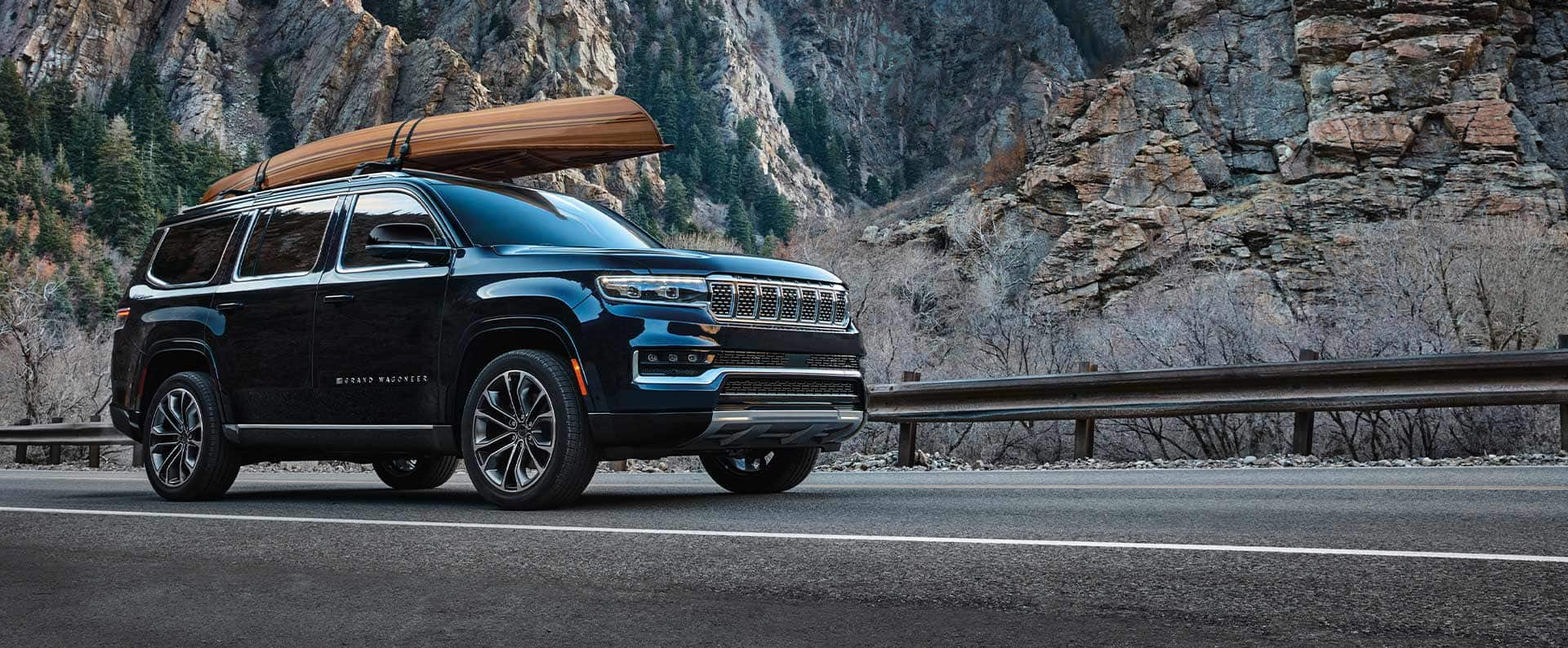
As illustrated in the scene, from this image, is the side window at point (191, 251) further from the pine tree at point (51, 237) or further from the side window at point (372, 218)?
the pine tree at point (51, 237)

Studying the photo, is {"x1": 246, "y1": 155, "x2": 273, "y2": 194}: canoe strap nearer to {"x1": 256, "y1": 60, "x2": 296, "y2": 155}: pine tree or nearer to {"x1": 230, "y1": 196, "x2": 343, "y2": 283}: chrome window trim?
{"x1": 230, "y1": 196, "x2": 343, "y2": 283}: chrome window trim

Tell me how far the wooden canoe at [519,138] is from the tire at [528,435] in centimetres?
293

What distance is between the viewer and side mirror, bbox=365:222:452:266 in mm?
7863

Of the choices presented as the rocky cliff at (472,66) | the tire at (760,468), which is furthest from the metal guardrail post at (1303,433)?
the rocky cliff at (472,66)

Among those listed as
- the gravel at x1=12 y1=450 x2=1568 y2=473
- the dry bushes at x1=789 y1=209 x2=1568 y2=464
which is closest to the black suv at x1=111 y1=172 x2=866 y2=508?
the gravel at x1=12 y1=450 x2=1568 y2=473

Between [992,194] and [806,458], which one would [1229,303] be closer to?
[806,458]

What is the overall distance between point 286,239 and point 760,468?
354 centimetres

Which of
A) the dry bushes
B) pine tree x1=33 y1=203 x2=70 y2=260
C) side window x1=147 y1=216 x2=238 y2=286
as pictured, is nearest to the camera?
side window x1=147 y1=216 x2=238 y2=286

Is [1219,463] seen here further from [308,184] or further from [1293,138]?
[1293,138]

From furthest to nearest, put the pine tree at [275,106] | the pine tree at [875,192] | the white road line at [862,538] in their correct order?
the pine tree at [875,192]
the pine tree at [275,106]
the white road line at [862,538]

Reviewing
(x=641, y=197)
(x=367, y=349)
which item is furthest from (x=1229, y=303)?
(x=641, y=197)

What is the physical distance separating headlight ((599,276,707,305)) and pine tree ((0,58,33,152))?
15034 cm

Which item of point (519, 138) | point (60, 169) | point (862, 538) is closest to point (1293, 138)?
point (519, 138)

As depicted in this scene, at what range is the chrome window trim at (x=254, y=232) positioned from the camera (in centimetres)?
884
